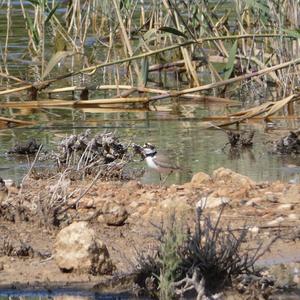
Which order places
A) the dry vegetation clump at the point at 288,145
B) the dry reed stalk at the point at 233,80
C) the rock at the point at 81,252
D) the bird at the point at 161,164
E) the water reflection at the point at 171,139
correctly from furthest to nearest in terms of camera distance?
1. the dry reed stalk at the point at 233,80
2. the dry vegetation clump at the point at 288,145
3. the water reflection at the point at 171,139
4. the bird at the point at 161,164
5. the rock at the point at 81,252

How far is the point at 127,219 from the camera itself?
618cm

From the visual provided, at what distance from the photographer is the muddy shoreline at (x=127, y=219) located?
5.19m

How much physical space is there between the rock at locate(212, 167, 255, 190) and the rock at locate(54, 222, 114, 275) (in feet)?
5.69

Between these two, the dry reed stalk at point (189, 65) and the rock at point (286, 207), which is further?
the dry reed stalk at point (189, 65)

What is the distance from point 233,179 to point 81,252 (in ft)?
6.72

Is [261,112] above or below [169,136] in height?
above

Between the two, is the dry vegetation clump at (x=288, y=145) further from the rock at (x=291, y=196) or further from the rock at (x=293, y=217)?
the rock at (x=293, y=217)

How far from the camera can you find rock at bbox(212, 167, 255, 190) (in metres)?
6.79

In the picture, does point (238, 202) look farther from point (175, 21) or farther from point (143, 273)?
point (175, 21)

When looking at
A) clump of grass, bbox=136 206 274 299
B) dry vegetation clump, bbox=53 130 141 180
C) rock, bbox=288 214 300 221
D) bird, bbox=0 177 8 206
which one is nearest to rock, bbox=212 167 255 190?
rock, bbox=288 214 300 221

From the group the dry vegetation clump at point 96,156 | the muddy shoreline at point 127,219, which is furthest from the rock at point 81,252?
the dry vegetation clump at point 96,156

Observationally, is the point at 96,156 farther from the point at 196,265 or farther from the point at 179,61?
the point at 179,61

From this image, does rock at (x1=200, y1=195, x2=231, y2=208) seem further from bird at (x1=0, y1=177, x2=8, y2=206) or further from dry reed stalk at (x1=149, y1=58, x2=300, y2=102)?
dry reed stalk at (x1=149, y1=58, x2=300, y2=102)

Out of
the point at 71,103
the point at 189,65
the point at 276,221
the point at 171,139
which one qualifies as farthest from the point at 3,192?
the point at 189,65
